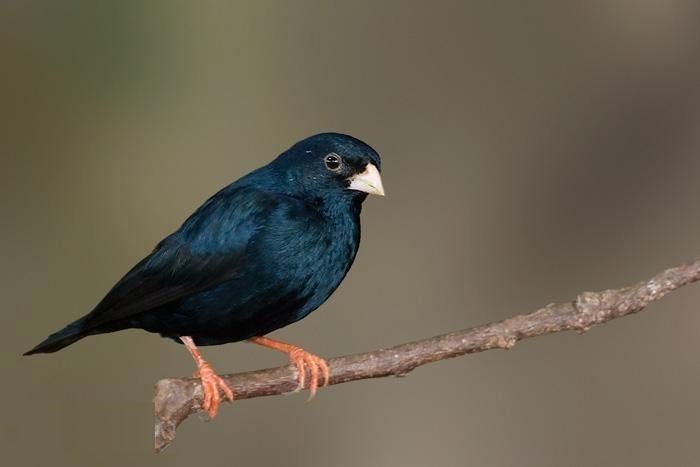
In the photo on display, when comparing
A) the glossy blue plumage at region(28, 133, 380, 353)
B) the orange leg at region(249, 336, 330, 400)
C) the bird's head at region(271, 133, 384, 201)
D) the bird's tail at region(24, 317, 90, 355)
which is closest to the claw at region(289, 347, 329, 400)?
the orange leg at region(249, 336, 330, 400)

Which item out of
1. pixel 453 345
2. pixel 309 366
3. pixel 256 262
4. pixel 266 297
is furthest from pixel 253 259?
pixel 453 345

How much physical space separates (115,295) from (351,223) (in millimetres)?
676

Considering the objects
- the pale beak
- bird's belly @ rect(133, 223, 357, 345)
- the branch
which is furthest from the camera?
the pale beak

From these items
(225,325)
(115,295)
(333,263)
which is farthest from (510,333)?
(115,295)

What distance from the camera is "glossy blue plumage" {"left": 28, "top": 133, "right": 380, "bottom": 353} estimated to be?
7.93 feet

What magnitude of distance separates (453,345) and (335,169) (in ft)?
2.00

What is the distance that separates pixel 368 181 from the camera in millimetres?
2541

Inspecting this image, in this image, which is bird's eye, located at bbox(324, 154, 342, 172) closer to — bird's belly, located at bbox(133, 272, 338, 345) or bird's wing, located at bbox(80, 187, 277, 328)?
bird's wing, located at bbox(80, 187, 277, 328)

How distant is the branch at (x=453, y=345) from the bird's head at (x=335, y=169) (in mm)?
477

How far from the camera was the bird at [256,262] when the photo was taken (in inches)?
95.3

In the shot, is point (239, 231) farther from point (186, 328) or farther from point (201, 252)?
point (186, 328)

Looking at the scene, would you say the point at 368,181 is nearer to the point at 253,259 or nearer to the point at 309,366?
the point at 253,259

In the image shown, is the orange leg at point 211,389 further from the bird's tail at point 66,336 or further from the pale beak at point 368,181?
the pale beak at point 368,181

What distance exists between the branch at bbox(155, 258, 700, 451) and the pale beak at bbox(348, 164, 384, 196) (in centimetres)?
47
